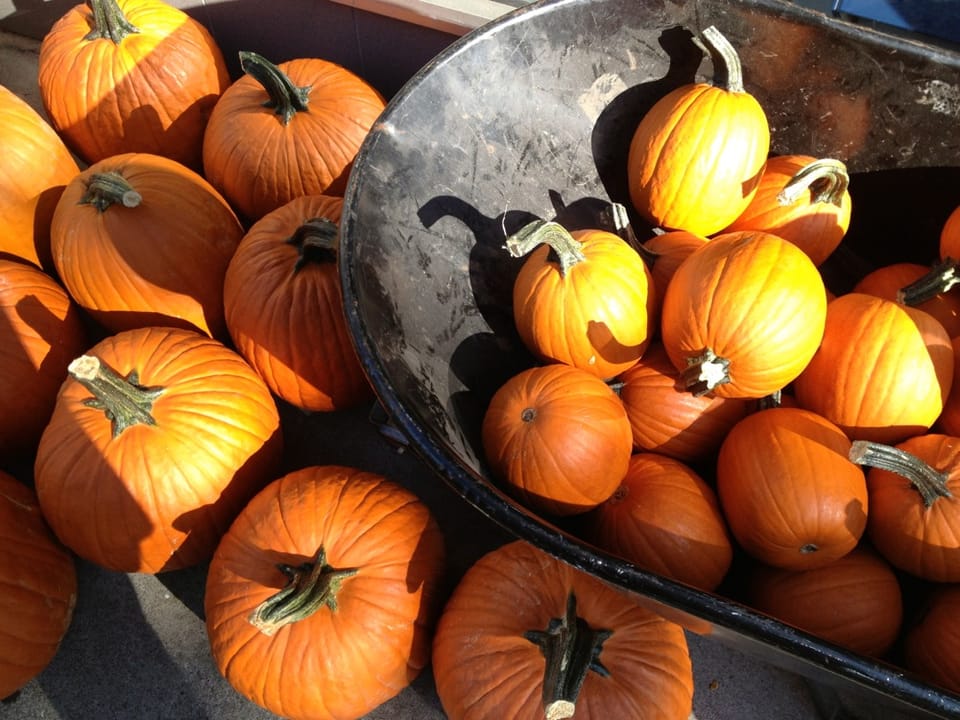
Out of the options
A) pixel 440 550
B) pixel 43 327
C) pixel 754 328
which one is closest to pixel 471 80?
pixel 754 328

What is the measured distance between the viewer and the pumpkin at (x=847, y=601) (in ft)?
3.72

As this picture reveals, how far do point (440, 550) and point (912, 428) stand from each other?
3.00 ft

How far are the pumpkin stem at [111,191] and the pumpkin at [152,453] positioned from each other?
30 centimetres

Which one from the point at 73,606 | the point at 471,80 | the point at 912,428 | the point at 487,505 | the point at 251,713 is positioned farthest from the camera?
the point at 73,606

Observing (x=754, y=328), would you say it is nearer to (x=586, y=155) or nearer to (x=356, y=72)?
(x=586, y=155)

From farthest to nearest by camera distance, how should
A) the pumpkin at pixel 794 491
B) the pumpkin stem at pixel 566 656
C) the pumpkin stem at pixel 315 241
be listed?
the pumpkin stem at pixel 315 241 < the pumpkin at pixel 794 491 < the pumpkin stem at pixel 566 656

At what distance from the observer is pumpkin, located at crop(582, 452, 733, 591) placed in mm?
1171

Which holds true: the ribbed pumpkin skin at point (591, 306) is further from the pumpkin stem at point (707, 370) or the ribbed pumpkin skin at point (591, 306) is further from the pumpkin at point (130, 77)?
the pumpkin at point (130, 77)

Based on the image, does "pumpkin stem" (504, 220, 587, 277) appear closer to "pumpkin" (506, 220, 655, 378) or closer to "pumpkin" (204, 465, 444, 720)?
"pumpkin" (506, 220, 655, 378)

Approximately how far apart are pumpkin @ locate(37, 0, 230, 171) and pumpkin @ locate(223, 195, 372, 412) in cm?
70

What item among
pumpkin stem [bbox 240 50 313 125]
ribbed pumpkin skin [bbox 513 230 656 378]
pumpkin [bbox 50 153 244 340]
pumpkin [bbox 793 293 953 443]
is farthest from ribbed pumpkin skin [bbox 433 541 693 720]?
pumpkin stem [bbox 240 50 313 125]

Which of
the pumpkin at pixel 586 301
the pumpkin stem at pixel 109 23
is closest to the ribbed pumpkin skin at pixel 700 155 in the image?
the pumpkin at pixel 586 301

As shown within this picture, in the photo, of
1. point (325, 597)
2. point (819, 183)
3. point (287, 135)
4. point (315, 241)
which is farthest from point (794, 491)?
point (287, 135)

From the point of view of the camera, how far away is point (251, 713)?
4.85ft
